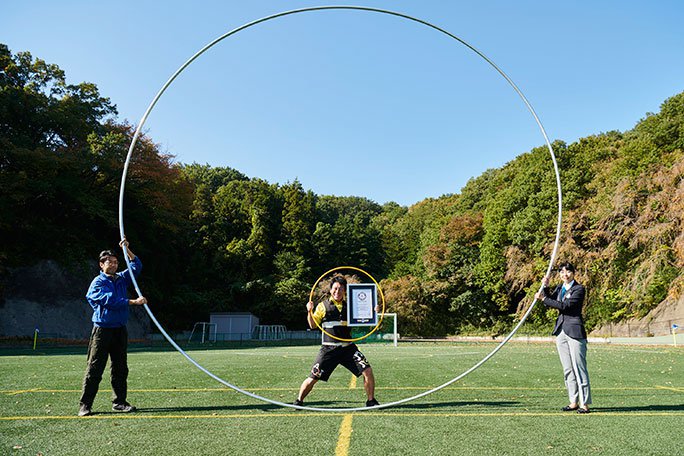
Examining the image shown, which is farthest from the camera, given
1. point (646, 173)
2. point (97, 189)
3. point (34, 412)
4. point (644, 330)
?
point (97, 189)

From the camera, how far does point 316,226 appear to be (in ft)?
193

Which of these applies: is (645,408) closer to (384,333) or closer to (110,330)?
(110,330)

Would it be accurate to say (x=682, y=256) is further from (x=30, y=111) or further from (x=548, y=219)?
(x=30, y=111)

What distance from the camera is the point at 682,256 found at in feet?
84.6

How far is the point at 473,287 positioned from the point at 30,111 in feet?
130

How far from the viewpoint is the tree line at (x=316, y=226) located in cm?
3241

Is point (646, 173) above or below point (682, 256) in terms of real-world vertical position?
above

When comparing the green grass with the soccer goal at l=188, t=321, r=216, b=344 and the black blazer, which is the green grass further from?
the soccer goal at l=188, t=321, r=216, b=344

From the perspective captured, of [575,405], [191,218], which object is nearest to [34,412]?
[575,405]

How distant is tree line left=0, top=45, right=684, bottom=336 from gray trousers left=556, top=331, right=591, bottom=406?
22.2m

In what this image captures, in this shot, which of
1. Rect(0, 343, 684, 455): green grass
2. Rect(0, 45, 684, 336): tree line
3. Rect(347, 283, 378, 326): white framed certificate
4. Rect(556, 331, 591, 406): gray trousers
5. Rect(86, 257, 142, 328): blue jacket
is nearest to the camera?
Rect(0, 343, 684, 455): green grass

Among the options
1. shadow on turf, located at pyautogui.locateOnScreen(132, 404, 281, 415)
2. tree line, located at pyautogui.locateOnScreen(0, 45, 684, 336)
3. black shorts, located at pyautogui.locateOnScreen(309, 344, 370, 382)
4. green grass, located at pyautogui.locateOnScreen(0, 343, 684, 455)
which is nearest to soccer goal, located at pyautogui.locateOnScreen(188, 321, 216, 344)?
tree line, located at pyautogui.locateOnScreen(0, 45, 684, 336)

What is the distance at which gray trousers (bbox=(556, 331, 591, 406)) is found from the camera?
23.9 ft

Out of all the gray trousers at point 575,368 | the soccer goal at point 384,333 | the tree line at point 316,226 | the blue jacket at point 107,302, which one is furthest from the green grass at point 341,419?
the soccer goal at point 384,333
